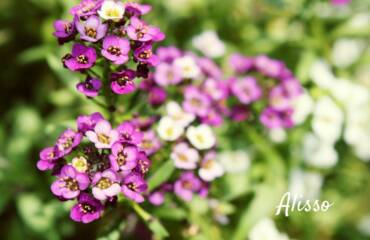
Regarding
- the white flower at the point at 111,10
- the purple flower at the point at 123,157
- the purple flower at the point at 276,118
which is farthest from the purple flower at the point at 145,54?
the purple flower at the point at 276,118

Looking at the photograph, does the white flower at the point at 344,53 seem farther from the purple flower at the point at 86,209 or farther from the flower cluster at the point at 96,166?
the purple flower at the point at 86,209

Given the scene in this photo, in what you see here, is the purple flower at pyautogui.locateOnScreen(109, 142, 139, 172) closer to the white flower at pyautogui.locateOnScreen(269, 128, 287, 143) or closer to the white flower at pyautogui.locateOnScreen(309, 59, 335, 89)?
the white flower at pyautogui.locateOnScreen(269, 128, 287, 143)

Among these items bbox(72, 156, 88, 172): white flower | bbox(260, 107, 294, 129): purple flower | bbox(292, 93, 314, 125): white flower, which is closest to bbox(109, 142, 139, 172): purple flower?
bbox(72, 156, 88, 172): white flower

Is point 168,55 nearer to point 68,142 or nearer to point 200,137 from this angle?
point 200,137

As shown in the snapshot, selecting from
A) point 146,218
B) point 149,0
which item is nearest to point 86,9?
point 146,218

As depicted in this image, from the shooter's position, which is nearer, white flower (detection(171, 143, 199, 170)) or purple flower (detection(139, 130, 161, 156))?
white flower (detection(171, 143, 199, 170))

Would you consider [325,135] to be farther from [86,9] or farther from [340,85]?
[86,9]
